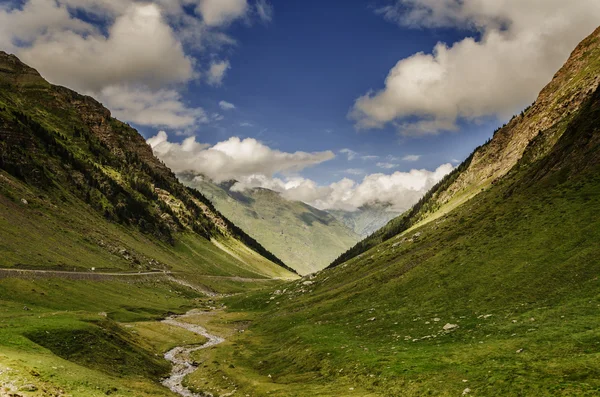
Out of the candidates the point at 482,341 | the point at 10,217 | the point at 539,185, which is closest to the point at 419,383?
the point at 482,341

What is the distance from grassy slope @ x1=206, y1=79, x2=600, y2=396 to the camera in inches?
1266

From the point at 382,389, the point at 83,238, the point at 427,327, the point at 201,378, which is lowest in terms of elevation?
the point at 201,378

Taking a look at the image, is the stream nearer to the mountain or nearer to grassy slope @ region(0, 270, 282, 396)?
grassy slope @ region(0, 270, 282, 396)

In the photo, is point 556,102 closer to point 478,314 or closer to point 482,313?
point 482,313

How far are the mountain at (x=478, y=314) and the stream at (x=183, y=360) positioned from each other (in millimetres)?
→ 6459

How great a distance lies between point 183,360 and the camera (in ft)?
228

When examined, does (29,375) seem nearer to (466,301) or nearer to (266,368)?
(266,368)

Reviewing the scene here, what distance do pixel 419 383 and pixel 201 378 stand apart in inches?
1405

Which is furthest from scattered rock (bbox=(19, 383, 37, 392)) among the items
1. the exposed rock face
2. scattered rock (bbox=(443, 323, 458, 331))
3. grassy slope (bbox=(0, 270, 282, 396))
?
the exposed rock face

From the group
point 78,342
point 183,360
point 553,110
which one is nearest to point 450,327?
point 183,360

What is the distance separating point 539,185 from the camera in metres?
89.3

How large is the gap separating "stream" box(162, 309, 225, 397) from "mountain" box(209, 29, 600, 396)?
646 centimetres

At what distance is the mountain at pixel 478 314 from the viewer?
106 ft

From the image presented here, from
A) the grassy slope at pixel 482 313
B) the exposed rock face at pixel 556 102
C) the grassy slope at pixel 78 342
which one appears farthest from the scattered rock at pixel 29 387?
the exposed rock face at pixel 556 102
